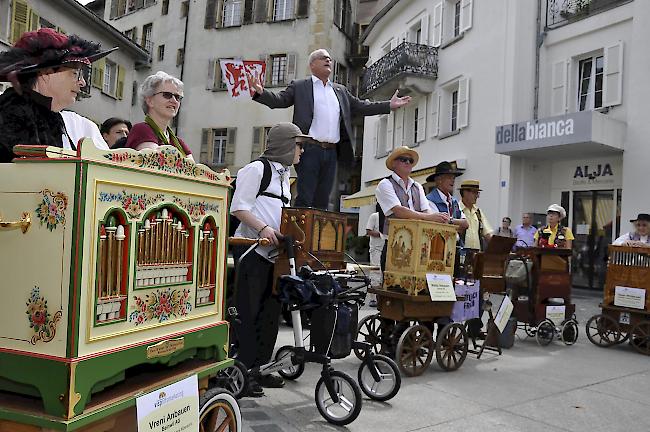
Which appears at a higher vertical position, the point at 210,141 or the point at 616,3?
the point at 616,3

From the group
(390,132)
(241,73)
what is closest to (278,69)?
(390,132)

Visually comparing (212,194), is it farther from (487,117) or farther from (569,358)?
(487,117)

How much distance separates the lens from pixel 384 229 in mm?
5418

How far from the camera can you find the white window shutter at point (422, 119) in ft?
64.3

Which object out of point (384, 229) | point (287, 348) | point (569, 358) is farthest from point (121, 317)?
point (569, 358)

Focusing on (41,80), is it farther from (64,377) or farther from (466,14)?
(466,14)

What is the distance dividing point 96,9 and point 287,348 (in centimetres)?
3901

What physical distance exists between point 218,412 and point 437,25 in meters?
18.3

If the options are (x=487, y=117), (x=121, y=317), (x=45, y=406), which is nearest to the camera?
(x=45, y=406)

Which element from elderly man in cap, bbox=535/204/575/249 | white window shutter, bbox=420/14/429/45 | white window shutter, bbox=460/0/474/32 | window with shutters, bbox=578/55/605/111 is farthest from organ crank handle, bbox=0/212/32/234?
white window shutter, bbox=420/14/429/45

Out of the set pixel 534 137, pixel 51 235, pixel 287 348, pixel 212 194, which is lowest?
pixel 287 348

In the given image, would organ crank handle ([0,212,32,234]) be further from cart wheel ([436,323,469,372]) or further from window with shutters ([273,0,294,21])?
window with shutters ([273,0,294,21])

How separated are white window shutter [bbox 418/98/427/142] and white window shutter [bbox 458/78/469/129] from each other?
97.3 inches

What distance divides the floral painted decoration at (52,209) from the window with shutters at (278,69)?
26063mm
